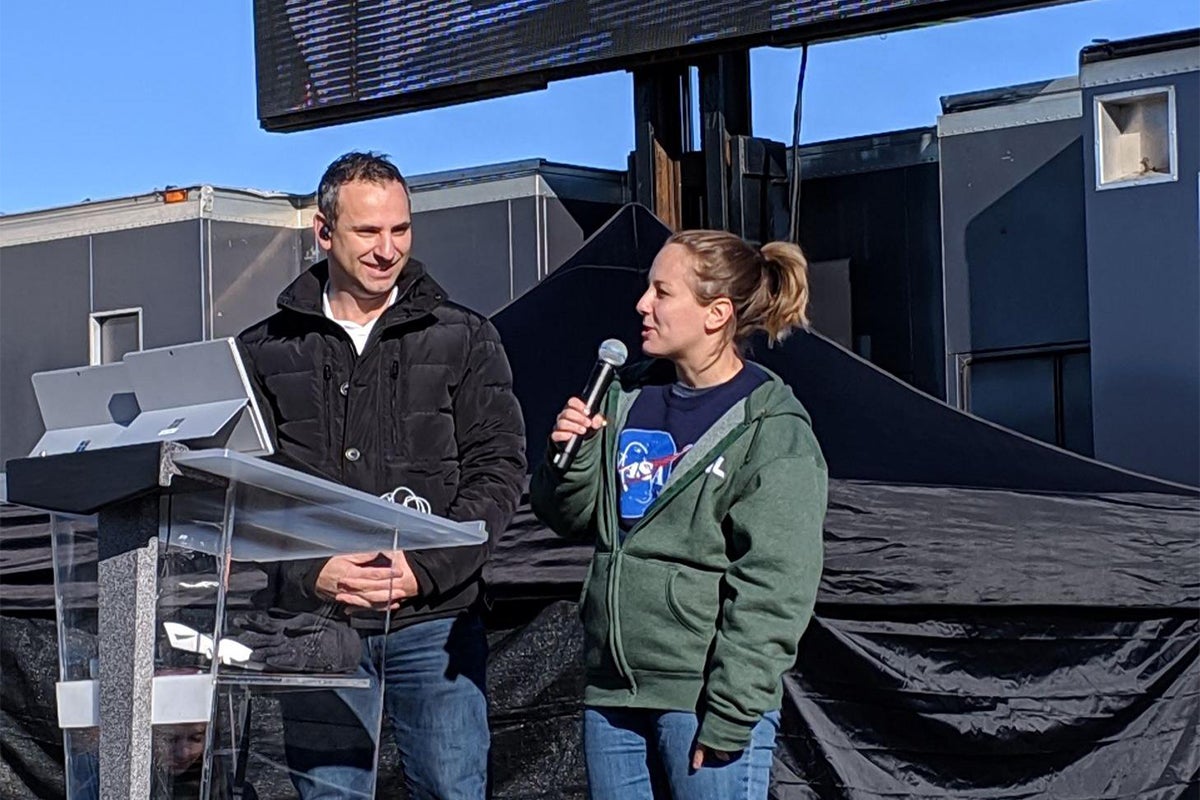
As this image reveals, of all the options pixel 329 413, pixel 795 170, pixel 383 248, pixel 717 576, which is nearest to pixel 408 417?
pixel 329 413

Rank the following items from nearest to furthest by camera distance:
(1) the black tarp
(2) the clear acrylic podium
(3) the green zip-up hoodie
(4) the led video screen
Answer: (2) the clear acrylic podium, (3) the green zip-up hoodie, (1) the black tarp, (4) the led video screen

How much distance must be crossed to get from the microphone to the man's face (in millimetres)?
465

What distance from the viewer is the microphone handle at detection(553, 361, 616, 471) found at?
8.41 ft

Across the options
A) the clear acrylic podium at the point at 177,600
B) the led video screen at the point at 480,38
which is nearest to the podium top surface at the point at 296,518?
the clear acrylic podium at the point at 177,600

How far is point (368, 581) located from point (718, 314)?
610 millimetres

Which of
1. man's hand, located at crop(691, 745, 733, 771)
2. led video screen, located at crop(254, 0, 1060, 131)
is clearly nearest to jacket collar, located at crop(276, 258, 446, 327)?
man's hand, located at crop(691, 745, 733, 771)

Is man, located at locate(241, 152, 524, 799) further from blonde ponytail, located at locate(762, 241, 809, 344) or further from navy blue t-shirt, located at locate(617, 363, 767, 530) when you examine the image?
blonde ponytail, located at locate(762, 241, 809, 344)

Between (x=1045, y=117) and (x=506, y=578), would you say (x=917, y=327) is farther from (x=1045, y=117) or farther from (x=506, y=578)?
(x=506, y=578)

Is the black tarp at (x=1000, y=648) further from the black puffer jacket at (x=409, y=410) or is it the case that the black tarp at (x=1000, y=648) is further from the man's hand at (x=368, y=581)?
the man's hand at (x=368, y=581)

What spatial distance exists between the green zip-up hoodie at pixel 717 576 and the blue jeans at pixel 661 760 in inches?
1.1

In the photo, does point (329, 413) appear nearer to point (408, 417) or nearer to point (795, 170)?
point (408, 417)

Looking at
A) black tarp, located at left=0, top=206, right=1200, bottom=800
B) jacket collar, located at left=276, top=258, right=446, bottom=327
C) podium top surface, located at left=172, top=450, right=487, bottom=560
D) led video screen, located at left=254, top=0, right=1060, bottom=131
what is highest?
led video screen, located at left=254, top=0, right=1060, bottom=131

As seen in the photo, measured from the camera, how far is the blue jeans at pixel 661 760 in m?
2.48

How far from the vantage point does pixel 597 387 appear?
2574mm
